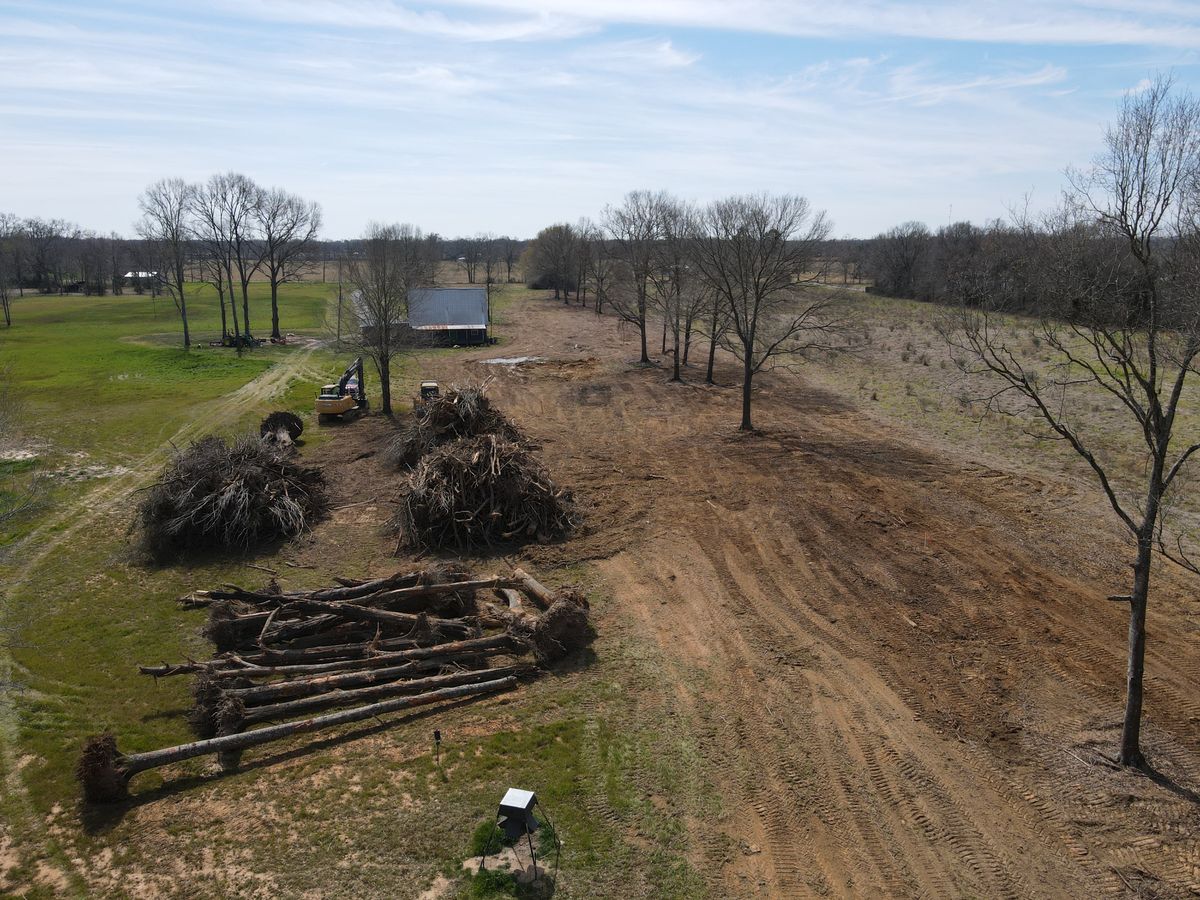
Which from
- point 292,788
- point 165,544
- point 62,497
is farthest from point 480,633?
point 62,497

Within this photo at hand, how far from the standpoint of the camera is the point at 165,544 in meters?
15.3

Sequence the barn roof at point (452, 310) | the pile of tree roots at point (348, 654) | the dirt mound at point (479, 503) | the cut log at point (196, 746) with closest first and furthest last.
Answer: the cut log at point (196, 746), the pile of tree roots at point (348, 654), the dirt mound at point (479, 503), the barn roof at point (452, 310)

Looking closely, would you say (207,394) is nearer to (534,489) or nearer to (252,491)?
(252,491)

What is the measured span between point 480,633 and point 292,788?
3.70 metres

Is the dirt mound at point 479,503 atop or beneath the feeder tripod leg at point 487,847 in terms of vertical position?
atop

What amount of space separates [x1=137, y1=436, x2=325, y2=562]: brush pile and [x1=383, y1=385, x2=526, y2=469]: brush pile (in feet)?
11.5

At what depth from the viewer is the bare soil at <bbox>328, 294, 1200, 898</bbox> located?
766 cm

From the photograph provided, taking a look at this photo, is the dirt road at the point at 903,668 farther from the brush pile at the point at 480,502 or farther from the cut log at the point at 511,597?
the cut log at the point at 511,597

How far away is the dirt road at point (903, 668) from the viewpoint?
25.1 feet

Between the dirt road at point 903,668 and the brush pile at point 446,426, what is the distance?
243cm

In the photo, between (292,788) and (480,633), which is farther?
(480,633)

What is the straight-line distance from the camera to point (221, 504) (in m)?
15.3

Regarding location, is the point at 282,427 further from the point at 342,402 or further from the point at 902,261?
the point at 902,261

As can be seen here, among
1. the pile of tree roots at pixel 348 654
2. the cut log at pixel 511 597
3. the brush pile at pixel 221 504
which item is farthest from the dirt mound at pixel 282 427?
the cut log at pixel 511 597
